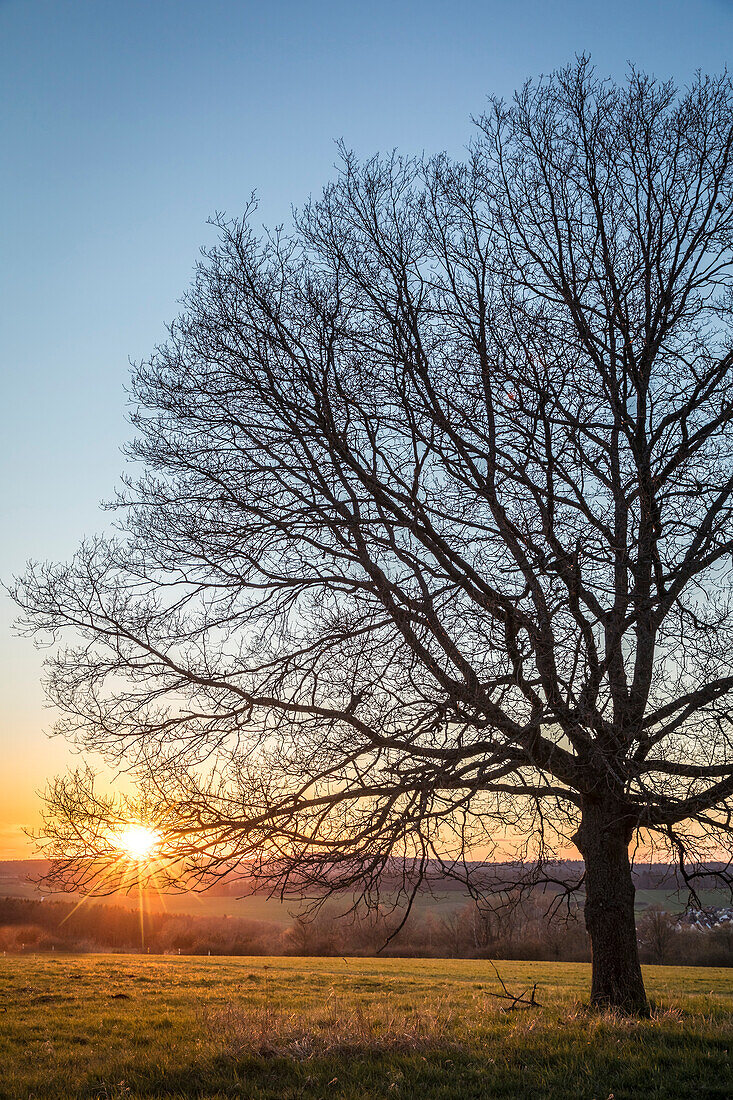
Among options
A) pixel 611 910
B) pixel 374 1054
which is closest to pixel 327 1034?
pixel 374 1054

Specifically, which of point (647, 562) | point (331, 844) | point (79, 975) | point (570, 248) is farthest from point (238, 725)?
point (79, 975)

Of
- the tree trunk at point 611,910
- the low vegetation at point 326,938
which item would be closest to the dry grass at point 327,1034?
the tree trunk at point 611,910

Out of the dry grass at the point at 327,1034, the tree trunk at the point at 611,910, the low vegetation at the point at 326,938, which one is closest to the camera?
the dry grass at the point at 327,1034

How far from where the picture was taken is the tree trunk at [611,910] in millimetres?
7715

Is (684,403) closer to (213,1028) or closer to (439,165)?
(439,165)

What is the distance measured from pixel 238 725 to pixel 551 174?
24.7 feet

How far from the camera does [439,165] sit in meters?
9.19

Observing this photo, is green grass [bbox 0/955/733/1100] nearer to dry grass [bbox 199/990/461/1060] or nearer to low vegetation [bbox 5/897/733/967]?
dry grass [bbox 199/990/461/1060]

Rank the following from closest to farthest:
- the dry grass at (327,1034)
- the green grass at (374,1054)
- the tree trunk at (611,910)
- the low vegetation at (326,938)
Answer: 1. the green grass at (374,1054)
2. the dry grass at (327,1034)
3. the tree trunk at (611,910)
4. the low vegetation at (326,938)

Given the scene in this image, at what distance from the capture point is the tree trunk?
7.71 metres

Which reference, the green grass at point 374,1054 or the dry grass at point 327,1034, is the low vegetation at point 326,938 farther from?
the dry grass at point 327,1034

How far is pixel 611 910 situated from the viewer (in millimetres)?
7848

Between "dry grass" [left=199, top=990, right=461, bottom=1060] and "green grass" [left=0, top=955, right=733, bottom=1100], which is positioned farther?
"dry grass" [left=199, top=990, right=461, bottom=1060]

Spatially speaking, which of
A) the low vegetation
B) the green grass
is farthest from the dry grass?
the low vegetation
